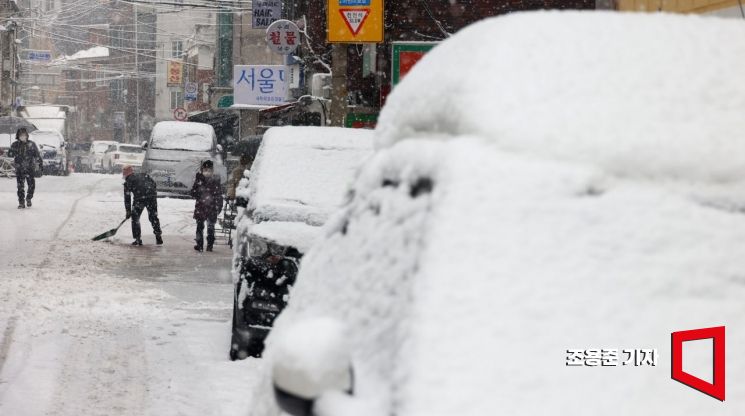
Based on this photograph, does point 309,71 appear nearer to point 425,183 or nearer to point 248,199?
point 248,199

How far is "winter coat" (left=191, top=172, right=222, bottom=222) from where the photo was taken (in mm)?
16938

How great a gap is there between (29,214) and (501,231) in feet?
67.7

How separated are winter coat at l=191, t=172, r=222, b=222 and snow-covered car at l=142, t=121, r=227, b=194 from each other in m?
8.36

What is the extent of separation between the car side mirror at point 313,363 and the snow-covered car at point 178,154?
23733 mm

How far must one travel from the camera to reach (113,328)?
9.65 meters

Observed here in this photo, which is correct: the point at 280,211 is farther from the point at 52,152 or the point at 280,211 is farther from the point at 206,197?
the point at 52,152

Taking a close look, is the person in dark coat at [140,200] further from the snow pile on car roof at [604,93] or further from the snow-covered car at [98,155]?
the snow-covered car at [98,155]

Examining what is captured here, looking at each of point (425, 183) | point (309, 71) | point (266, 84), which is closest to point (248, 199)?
point (425, 183)

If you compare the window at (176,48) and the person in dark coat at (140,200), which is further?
the window at (176,48)

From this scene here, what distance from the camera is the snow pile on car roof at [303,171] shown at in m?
8.82

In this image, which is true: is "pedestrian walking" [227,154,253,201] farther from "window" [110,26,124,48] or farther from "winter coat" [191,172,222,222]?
"window" [110,26,124,48]

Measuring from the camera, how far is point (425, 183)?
2.32 m
